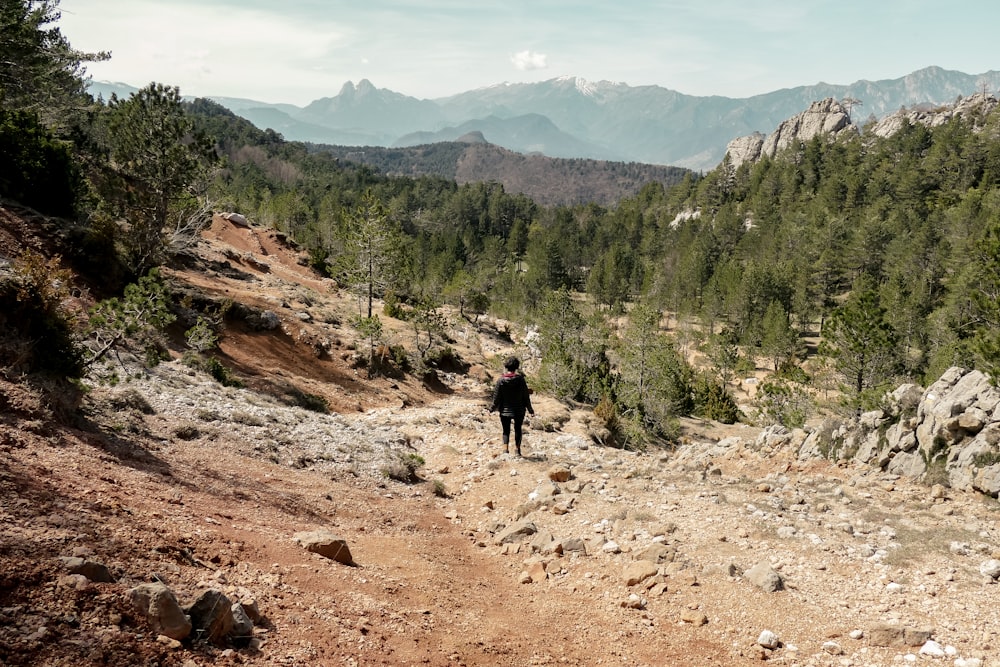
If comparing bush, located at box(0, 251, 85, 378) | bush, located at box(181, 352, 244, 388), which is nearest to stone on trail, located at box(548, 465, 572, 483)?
bush, located at box(0, 251, 85, 378)

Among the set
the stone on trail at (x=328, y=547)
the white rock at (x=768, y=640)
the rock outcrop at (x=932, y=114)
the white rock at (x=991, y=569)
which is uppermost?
the rock outcrop at (x=932, y=114)

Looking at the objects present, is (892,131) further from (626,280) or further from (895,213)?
(626,280)

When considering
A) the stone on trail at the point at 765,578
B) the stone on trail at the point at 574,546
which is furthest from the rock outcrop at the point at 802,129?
the stone on trail at the point at 765,578

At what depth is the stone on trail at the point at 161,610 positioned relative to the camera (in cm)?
453

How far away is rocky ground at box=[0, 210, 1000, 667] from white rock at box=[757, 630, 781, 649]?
0.02m

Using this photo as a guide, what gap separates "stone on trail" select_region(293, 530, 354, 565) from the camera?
7.39m

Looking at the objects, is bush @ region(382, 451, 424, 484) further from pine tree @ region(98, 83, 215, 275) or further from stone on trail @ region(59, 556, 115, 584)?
pine tree @ region(98, 83, 215, 275)

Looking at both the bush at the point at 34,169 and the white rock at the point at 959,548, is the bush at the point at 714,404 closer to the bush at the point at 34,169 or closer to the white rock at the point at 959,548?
the white rock at the point at 959,548

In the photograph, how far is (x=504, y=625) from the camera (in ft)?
22.3

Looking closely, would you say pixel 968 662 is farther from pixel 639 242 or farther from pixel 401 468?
pixel 639 242

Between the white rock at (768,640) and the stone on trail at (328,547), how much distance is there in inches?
197

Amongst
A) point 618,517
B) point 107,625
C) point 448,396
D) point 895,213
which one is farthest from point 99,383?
point 895,213

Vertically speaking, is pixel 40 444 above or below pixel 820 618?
above

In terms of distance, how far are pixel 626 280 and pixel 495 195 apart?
74.8 m
